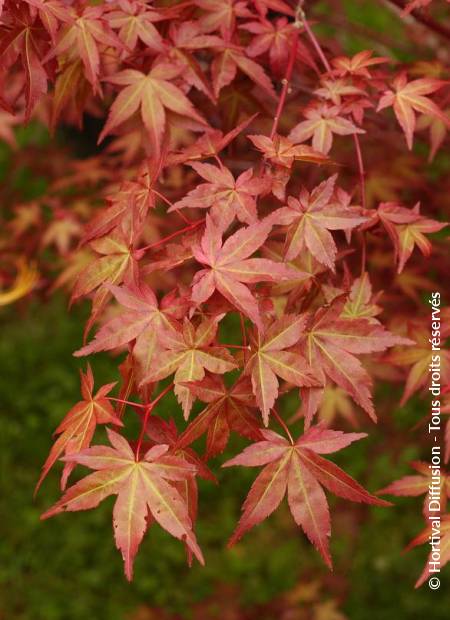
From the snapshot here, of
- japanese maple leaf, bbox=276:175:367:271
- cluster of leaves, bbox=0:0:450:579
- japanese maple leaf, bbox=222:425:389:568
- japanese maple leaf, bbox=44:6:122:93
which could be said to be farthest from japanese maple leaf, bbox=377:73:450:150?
japanese maple leaf, bbox=222:425:389:568

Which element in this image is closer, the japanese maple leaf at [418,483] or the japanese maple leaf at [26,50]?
the japanese maple leaf at [26,50]

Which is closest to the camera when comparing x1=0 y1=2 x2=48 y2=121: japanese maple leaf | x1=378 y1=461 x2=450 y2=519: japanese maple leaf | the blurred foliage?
x1=0 y1=2 x2=48 y2=121: japanese maple leaf

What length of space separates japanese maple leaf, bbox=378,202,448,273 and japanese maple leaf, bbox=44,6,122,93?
1.77 feet

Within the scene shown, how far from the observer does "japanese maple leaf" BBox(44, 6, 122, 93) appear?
145 cm

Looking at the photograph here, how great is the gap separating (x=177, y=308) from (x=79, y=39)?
52cm

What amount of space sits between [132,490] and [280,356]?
0.28 meters

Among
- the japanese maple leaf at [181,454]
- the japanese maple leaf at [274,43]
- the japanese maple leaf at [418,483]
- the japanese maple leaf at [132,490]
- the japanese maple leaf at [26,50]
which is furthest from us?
the japanese maple leaf at [274,43]

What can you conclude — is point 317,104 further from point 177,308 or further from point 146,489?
point 146,489

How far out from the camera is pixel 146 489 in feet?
3.97

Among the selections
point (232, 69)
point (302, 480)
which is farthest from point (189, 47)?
point (302, 480)

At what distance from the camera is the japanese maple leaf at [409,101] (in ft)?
5.11

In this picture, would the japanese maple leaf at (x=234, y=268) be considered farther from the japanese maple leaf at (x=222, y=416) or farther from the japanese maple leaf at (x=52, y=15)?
the japanese maple leaf at (x=52, y=15)

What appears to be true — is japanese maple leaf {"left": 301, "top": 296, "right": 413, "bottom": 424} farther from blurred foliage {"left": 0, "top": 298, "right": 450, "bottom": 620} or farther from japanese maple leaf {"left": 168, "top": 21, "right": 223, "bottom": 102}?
blurred foliage {"left": 0, "top": 298, "right": 450, "bottom": 620}

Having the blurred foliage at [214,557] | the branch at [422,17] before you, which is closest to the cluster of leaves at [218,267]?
the branch at [422,17]
